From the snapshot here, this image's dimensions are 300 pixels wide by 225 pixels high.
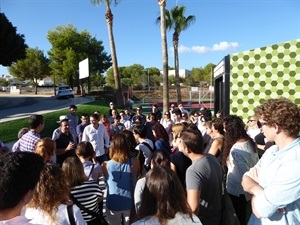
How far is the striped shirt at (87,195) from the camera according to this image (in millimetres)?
2998

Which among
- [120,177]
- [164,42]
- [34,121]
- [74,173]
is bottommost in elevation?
[120,177]

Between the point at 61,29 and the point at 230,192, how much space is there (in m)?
43.4

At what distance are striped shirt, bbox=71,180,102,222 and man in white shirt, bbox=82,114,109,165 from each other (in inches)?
134

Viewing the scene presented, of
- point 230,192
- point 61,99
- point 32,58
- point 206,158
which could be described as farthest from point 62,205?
point 32,58

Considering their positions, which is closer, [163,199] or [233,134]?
[163,199]

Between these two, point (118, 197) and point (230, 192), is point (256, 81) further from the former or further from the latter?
point (118, 197)

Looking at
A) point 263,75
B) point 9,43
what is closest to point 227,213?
point 263,75

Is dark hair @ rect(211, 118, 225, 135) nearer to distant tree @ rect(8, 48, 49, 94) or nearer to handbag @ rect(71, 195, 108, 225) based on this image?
handbag @ rect(71, 195, 108, 225)

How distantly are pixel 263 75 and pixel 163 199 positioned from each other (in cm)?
769

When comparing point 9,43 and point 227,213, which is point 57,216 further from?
point 9,43

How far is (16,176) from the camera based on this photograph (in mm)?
1479

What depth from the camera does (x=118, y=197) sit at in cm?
369

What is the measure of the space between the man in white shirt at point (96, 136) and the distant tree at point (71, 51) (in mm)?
35818

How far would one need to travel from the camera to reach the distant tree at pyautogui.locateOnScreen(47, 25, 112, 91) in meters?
40.9
